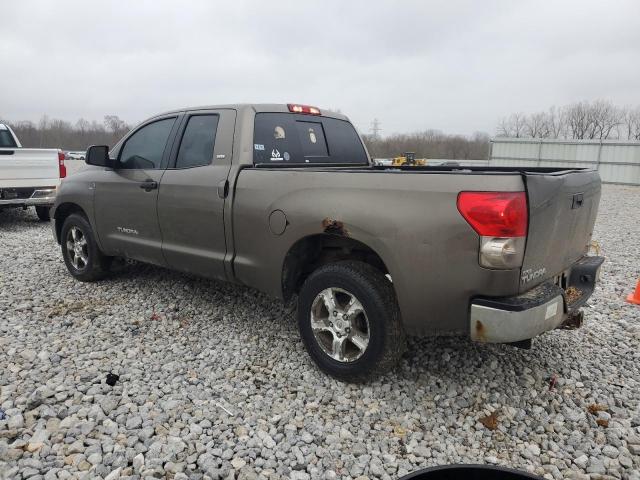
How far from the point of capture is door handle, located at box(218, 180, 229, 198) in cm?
384

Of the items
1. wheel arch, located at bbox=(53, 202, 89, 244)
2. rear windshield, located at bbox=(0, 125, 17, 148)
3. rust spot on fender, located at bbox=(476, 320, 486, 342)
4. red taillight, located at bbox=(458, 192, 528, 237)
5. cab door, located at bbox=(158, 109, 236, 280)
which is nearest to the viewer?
red taillight, located at bbox=(458, 192, 528, 237)

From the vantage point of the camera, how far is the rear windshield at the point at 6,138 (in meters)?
10.2

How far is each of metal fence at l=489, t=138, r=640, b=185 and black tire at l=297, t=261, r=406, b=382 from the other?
2430 cm

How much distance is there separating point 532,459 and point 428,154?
4514 centimetres

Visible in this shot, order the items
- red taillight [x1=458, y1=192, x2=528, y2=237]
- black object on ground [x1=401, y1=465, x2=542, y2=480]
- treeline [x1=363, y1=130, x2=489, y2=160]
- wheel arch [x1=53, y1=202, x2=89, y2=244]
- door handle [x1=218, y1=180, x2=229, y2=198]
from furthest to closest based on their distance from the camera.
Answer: treeline [x1=363, y1=130, x2=489, y2=160]
wheel arch [x1=53, y1=202, x2=89, y2=244]
door handle [x1=218, y1=180, x2=229, y2=198]
red taillight [x1=458, y1=192, x2=528, y2=237]
black object on ground [x1=401, y1=465, x2=542, y2=480]

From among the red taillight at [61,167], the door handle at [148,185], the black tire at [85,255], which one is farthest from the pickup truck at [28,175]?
the door handle at [148,185]

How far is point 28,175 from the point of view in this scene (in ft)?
29.9

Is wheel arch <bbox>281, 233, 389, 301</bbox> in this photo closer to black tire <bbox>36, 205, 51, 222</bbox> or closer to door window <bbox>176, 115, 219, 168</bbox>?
door window <bbox>176, 115, 219, 168</bbox>

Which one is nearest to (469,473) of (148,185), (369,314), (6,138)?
(369,314)

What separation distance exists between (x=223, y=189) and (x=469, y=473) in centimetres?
267

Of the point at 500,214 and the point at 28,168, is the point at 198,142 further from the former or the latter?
the point at 28,168

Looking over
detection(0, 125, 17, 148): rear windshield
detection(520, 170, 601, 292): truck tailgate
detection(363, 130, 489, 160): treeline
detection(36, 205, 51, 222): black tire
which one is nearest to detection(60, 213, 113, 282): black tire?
detection(520, 170, 601, 292): truck tailgate

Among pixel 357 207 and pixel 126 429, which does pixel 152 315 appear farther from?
pixel 357 207

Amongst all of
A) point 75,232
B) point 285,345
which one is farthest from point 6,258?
point 285,345
